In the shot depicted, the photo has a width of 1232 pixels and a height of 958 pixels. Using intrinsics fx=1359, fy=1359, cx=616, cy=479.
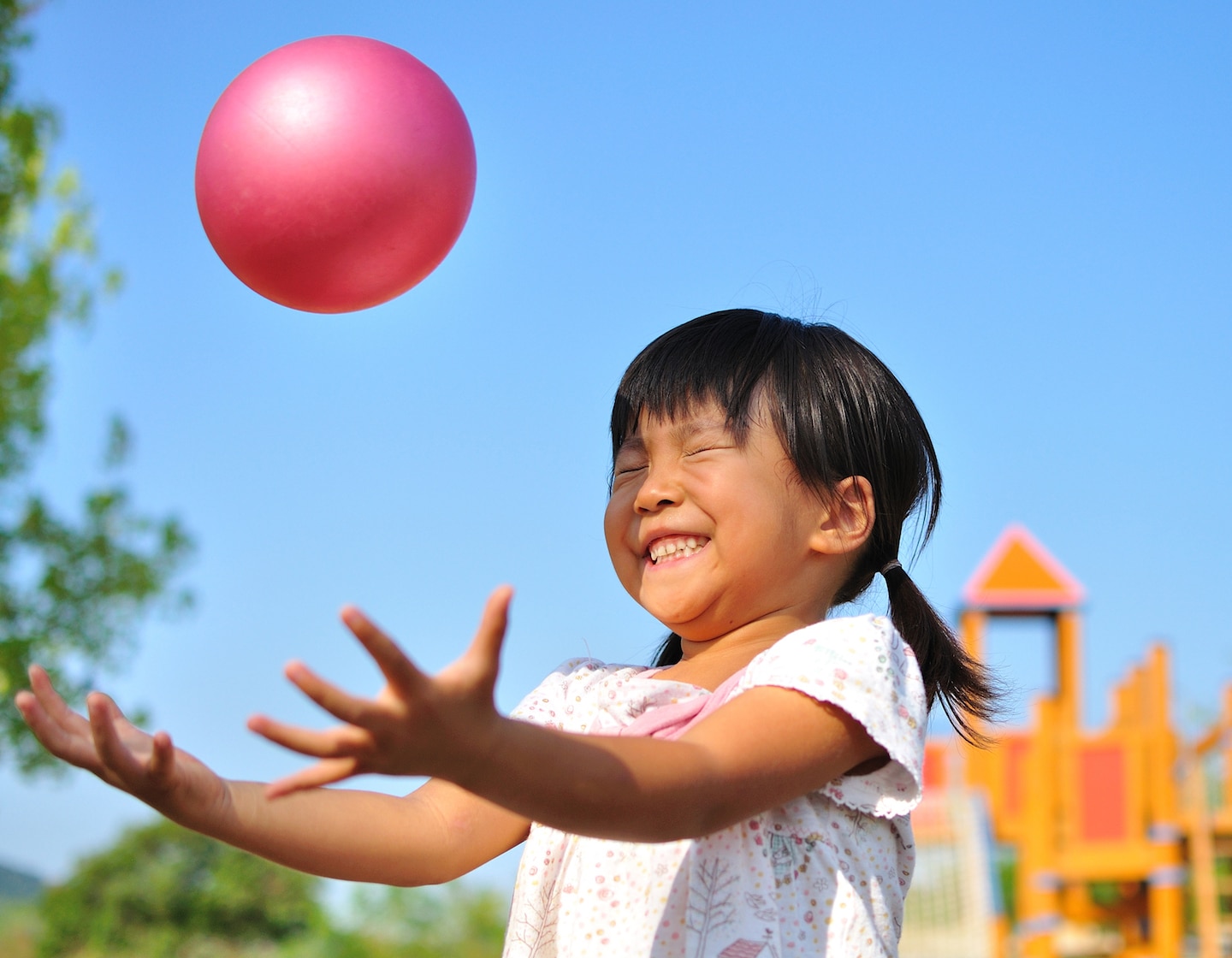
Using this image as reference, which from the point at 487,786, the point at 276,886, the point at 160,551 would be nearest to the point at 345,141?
the point at 487,786

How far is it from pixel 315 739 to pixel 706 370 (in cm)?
120

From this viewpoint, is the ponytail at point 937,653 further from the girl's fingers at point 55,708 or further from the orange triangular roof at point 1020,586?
the orange triangular roof at point 1020,586

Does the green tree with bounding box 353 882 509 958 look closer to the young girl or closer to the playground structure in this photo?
the playground structure

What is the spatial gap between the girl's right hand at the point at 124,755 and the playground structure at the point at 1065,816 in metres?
9.30

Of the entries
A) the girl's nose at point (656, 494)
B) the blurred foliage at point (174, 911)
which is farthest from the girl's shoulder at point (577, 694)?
the blurred foliage at point (174, 911)

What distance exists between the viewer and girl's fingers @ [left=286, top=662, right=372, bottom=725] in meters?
1.29

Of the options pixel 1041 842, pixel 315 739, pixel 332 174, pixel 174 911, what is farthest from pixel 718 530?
pixel 174 911

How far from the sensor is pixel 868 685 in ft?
6.34

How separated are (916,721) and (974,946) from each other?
10449 mm

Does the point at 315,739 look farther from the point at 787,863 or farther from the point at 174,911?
the point at 174,911

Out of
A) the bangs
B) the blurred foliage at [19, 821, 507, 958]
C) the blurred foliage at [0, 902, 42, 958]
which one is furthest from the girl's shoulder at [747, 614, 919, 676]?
the blurred foliage at [0, 902, 42, 958]

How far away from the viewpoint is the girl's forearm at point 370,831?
1.99 meters

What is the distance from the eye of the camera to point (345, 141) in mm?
2346

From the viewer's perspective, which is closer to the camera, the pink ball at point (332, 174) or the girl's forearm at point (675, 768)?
the girl's forearm at point (675, 768)
